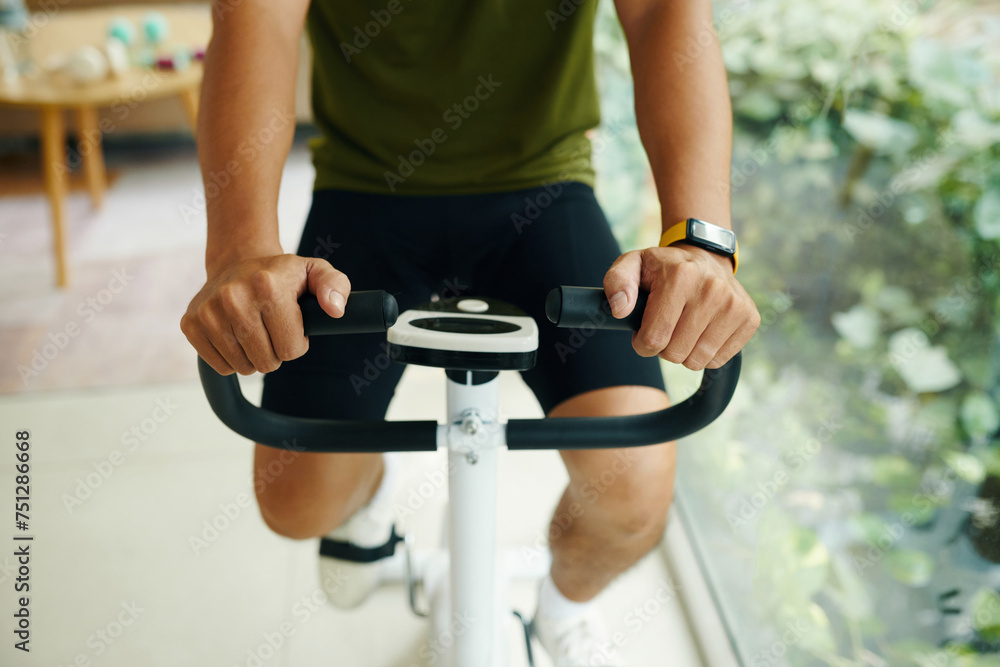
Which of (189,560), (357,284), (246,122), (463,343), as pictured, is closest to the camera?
(463,343)

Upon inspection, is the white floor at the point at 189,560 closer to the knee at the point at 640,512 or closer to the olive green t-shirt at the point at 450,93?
the knee at the point at 640,512

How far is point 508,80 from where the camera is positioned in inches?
42.2

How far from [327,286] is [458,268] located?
0.45 m

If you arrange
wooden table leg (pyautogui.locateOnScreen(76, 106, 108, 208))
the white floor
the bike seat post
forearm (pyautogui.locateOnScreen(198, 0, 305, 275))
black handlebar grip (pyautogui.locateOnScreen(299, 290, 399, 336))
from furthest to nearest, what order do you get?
1. wooden table leg (pyautogui.locateOnScreen(76, 106, 108, 208))
2. the white floor
3. forearm (pyautogui.locateOnScreen(198, 0, 305, 275))
4. the bike seat post
5. black handlebar grip (pyautogui.locateOnScreen(299, 290, 399, 336))

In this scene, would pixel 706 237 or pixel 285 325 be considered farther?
pixel 706 237

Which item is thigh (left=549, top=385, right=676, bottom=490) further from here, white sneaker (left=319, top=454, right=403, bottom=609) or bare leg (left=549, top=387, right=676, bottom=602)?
white sneaker (left=319, top=454, right=403, bottom=609)

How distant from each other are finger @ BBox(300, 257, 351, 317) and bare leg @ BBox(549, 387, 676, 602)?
41 cm

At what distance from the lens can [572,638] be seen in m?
1.18

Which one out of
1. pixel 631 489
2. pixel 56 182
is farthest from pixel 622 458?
pixel 56 182

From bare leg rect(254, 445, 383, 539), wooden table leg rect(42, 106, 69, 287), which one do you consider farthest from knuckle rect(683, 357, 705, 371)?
wooden table leg rect(42, 106, 69, 287)

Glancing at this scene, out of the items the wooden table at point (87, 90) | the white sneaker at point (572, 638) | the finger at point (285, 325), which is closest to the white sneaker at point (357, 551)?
the white sneaker at point (572, 638)

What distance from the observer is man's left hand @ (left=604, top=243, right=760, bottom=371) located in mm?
675

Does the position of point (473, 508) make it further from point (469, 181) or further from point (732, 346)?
point (469, 181)

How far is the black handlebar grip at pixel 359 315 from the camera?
2.04ft
